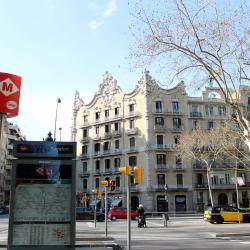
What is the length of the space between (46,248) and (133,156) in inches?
2141

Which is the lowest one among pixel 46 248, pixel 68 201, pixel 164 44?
pixel 46 248

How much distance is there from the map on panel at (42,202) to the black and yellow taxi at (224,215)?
79.4 ft

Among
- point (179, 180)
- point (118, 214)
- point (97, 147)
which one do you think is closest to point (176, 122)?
point (179, 180)

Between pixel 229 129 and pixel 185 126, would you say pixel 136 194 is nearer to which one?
pixel 185 126

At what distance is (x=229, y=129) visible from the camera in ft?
118

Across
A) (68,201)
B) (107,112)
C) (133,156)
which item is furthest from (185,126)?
(68,201)

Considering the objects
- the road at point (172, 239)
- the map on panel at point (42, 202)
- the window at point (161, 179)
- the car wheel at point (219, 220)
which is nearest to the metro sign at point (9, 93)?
the map on panel at point (42, 202)

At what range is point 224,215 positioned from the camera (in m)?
31.8

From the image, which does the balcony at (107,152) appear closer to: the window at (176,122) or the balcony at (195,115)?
the window at (176,122)

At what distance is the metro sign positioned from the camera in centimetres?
692

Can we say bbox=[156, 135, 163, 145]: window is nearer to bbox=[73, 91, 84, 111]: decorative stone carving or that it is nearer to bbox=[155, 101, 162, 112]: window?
bbox=[155, 101, 162, 112]: window

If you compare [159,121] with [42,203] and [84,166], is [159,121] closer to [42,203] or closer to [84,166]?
[84,166]

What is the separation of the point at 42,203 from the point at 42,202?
2 cm

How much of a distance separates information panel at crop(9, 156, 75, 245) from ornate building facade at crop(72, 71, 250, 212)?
4844cm
